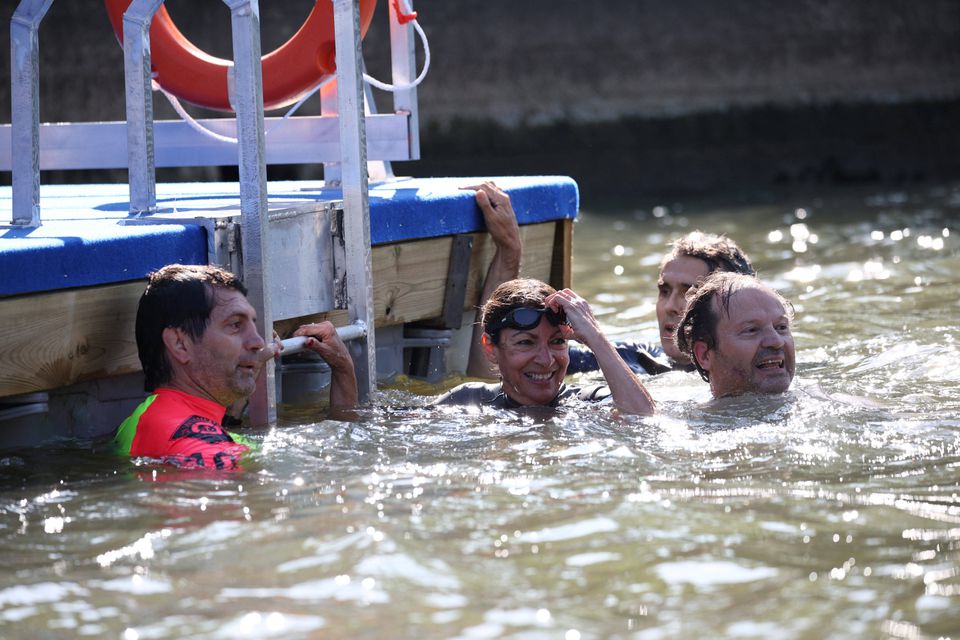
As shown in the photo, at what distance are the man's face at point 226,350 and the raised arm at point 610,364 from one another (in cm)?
113

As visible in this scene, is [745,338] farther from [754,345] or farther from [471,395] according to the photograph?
[471,395]

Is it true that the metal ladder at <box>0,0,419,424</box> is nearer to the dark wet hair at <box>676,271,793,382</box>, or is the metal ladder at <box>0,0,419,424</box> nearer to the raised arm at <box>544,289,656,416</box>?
the raised arm at <box>544,289,656,416</box>

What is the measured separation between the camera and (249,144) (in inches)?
164

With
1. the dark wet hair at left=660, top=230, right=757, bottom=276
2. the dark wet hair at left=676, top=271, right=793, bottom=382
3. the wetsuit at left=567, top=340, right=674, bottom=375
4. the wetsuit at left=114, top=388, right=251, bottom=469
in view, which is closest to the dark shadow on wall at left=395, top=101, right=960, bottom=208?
the wetsuit at left=567, top=340, right=674, bottom=375

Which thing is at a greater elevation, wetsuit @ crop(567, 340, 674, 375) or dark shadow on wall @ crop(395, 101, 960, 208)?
dark shadow on wall @ crop(395, 101, 960, 208)

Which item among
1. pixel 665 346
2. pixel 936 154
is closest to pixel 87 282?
pixel 665 346

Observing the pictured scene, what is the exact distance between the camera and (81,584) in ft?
9.83

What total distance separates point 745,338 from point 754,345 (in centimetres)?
4

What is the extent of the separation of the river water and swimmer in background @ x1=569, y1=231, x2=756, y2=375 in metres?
0.57

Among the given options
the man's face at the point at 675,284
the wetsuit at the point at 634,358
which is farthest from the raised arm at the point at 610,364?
the wetsuit at the point at 634,358

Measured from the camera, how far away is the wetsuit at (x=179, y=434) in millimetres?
3859

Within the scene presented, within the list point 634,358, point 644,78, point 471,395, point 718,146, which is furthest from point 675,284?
point 644,78

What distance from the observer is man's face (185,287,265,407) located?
4.00 meters

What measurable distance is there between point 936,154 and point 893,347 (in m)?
12.0
